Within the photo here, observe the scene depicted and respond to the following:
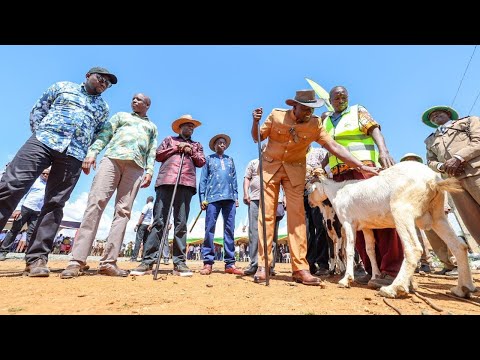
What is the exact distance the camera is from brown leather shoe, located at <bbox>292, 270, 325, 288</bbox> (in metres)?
3.58

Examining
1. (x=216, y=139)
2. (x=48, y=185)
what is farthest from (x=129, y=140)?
(x=216, y=139)

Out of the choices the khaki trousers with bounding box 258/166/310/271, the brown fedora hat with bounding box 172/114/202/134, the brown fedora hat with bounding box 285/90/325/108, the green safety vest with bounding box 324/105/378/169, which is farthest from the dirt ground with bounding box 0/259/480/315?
the brown fedora hat with bounding box 172/114/202/134

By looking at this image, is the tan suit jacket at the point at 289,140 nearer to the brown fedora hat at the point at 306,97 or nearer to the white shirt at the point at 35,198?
the brown fedora hat at the point at 306,97

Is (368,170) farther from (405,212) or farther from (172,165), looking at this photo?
(172,165)

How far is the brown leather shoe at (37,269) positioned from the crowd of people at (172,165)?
0.01 meters

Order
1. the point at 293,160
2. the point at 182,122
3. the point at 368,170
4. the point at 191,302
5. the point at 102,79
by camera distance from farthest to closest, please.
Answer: the point at 182,122 → the point at 102,79 → the point at 293,160 → the point at 368,170 → the point at 191,302

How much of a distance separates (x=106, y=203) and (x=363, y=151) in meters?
4.18

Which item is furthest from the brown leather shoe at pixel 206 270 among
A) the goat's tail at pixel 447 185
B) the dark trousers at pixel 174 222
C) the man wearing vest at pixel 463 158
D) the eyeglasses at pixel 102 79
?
the man wearing vest at pixel 463 158

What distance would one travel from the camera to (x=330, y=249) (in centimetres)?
560

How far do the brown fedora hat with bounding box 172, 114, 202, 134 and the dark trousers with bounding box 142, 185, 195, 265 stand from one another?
1389 mm

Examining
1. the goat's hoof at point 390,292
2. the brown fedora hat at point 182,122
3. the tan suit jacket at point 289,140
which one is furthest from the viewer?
the brown fedora hat at point 182,122

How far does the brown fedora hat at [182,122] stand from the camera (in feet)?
18.1

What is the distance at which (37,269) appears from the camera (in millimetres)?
3760

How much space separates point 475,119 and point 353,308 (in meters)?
4.03
